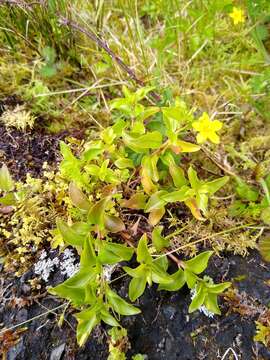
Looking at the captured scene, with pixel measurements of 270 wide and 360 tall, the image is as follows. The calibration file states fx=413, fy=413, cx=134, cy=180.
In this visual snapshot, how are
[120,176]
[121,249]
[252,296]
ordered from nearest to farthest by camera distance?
[121,249]
[252,296]
[120,176]

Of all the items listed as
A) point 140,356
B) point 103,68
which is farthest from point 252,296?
point 103,68

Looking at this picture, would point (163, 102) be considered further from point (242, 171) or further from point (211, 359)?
point (211, 359)

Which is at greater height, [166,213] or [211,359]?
[166,213]

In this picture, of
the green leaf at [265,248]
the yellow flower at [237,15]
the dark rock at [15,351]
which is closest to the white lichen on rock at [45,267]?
the dark rock at [15,351]

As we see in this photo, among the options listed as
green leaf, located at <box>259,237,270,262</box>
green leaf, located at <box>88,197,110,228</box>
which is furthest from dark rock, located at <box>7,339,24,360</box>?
green leaf, located at <box>259,237,270,262</box>

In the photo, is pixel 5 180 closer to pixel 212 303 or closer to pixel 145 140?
pixel 145 140

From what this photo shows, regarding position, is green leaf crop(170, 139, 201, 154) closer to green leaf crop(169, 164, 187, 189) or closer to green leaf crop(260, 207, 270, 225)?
green leaf crop(169, 164, 187, 189)
